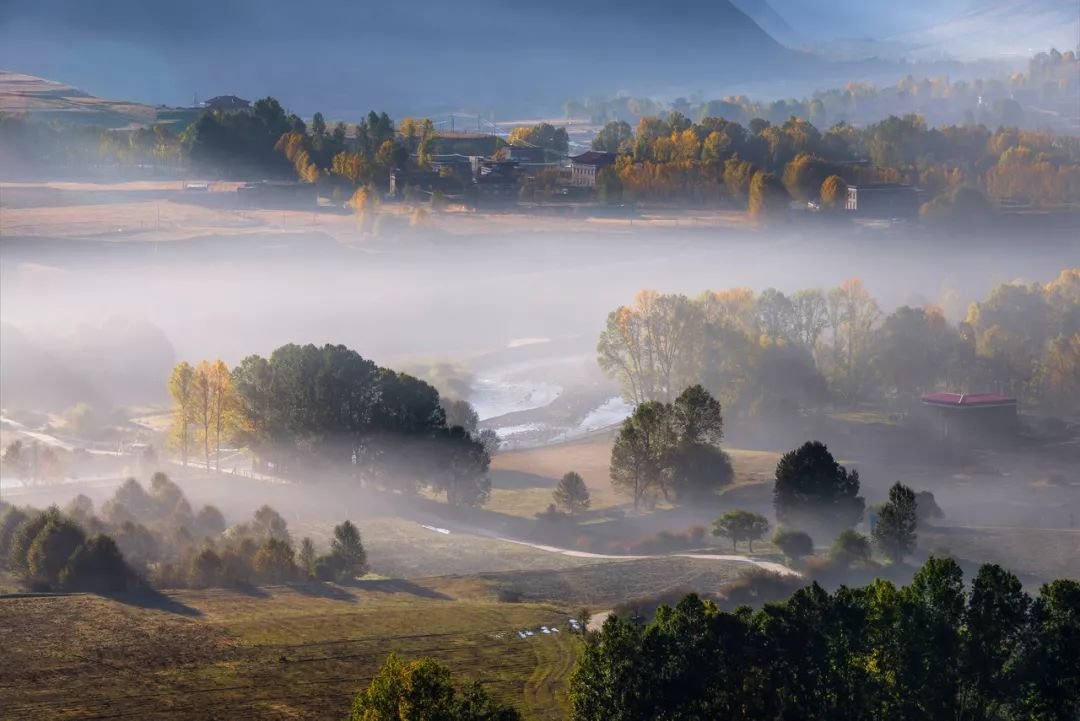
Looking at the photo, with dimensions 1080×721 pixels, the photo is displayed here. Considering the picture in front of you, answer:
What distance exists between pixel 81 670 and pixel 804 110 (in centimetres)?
12185

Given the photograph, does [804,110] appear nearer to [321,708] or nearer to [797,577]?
[797,577]

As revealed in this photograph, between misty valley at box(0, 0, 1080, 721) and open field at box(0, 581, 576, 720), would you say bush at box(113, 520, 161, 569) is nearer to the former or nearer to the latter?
misty valley at box(0, 0, 1080, 721)

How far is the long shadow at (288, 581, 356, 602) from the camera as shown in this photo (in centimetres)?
2797

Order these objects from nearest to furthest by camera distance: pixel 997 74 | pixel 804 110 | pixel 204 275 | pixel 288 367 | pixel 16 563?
1. pixel 16 563
2. pixel 288 367
3. pixel 204 275
4. pixel 804 110
5. pixel 997 74

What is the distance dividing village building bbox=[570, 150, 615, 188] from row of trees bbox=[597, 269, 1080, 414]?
1204 inches

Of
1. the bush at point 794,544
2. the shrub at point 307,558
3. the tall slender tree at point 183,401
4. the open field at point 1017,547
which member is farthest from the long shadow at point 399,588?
the tall slender tree at point 183,401

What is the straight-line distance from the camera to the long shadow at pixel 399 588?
28513 mm

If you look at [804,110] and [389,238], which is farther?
[804,110]

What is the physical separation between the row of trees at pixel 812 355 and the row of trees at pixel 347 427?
9491mm

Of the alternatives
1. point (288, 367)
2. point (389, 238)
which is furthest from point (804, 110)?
point (288, 367)

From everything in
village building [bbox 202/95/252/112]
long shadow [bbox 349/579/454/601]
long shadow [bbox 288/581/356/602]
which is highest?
village building [bbox 202/95/252/112]

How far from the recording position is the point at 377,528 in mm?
33812

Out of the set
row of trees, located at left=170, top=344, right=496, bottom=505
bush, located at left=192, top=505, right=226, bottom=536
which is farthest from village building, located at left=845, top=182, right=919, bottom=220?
bush, located at left=192, top=505, right=226, bottom=536

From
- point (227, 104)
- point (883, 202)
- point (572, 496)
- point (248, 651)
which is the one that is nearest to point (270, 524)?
point (572, 496)
